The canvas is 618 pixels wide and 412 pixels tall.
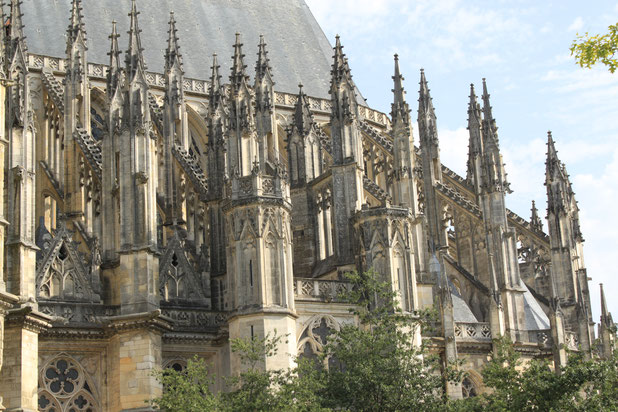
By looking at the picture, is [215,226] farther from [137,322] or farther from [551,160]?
[551,160]

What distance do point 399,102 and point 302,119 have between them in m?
3.21

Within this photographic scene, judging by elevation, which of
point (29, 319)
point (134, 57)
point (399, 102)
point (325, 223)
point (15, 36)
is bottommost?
point (29, 319)

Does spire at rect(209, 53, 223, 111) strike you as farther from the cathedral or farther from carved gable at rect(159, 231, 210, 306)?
carved gable at rect(159, 231, 210, 306)

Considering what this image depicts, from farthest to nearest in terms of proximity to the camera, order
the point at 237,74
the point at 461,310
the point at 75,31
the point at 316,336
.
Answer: the point at 461,310 → the point at 75,31 → the point at 237,74 → the point at 316,336

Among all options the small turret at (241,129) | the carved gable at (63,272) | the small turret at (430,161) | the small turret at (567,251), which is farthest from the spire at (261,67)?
the small turret at (567,251)

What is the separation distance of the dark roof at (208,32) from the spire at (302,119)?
8600 mm

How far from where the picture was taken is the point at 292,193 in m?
37.4

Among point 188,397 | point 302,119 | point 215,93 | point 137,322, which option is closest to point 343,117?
point 302,119

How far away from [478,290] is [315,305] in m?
9.88

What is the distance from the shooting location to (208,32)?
2004 inches

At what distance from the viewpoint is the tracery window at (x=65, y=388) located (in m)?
29.2

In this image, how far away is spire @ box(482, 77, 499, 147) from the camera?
42.2 metres

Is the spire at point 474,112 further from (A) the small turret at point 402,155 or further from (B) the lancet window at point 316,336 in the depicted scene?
(B) the lancet window at point 316,336

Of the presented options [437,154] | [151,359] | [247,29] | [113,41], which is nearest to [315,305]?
[151,359]
